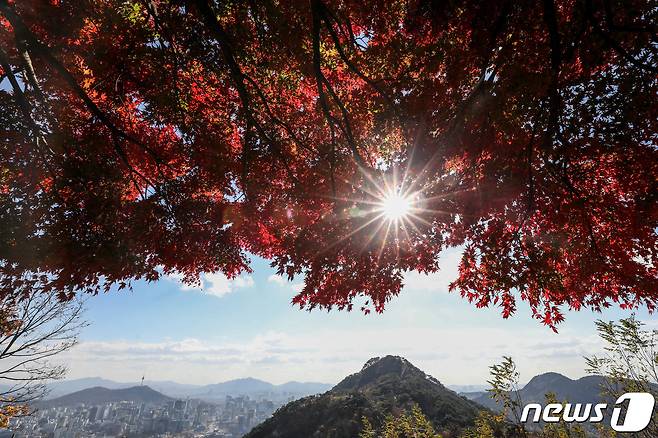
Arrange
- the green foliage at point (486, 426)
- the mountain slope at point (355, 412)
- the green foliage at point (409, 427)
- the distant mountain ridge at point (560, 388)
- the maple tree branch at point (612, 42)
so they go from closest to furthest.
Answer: the maple tree branch at point (612, 42) → the green foliage at point (486, 426) → the green foliage at point (409, 427) → the mountain slope at point (355, 412) → the distant mountain ridge at point (560, 388)

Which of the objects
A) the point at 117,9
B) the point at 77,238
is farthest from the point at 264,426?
the point at 117,9

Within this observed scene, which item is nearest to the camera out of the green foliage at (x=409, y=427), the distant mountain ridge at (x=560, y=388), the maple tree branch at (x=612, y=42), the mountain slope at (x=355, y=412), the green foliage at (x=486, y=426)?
the maple tree branch at (x=612, y=42)

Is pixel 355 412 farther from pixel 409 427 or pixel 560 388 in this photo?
pixel 560 388

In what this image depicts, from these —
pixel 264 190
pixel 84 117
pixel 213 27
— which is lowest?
pixel 264 190

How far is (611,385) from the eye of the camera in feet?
41.6

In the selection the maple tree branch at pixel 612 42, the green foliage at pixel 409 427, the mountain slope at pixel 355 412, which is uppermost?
the maple tree branch at pixel 612 42

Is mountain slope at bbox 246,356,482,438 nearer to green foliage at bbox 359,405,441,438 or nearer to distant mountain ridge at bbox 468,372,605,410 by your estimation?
green foliage at bbox 359,405,441,438

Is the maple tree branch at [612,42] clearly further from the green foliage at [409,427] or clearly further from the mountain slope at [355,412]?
the mountain slope at [355,412]

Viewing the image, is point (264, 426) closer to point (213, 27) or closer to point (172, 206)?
point (172, 206)

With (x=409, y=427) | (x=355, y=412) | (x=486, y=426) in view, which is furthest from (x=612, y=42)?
(x=355, y=412)

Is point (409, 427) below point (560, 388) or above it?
above

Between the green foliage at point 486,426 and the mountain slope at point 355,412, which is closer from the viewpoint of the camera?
the green foliage at point 486,426

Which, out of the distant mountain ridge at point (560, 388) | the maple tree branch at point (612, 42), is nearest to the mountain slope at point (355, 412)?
the maple tree branch at point (612, 42)

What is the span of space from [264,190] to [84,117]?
561cm
